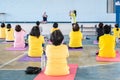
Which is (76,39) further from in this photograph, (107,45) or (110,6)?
(110,6)

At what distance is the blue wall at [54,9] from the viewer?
21.1 meters

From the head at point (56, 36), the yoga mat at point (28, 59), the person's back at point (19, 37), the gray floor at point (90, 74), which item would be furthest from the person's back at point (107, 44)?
the person's back at point (19, 37)

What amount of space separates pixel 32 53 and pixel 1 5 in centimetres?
1312

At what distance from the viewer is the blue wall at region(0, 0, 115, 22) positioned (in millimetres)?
21062

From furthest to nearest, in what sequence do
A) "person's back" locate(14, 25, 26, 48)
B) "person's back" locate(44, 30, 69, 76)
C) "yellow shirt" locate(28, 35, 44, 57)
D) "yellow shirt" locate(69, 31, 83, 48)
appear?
"person's back" locate(14, 25, 26, 48) → "yellow shirt" locate(69, 31, 83, 48) → "yellow shirt" locate(28, 35, 44, 57) → "person's back" locate(44, 30, 69, 76)

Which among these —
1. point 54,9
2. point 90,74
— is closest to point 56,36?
point 90,74

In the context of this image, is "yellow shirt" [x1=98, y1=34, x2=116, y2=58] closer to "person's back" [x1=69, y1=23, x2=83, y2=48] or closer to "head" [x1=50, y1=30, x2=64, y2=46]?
"person's back" [x1=69, y1=23, x2=83, y2=48]

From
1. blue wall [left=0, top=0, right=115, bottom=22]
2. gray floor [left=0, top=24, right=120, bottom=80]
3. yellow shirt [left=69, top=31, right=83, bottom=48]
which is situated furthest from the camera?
blue wall [left=0, top=0, right=115, bottom=22]

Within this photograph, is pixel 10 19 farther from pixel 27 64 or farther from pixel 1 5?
pixel 27 64

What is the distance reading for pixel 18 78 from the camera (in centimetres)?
666

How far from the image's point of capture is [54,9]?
21641 mm

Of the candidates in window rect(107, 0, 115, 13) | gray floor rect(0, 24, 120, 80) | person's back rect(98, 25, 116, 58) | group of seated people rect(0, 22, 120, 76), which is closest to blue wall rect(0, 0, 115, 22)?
window rect(107, 0, 115, 13)

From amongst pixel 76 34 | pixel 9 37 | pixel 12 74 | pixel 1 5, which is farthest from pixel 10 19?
pixel 12 74

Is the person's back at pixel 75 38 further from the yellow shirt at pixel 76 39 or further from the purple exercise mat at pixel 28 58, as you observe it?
the purple exercise mat at pixel 28 58
